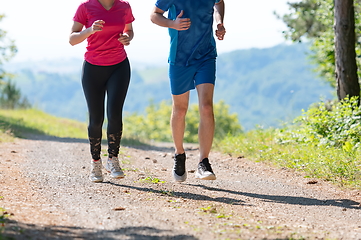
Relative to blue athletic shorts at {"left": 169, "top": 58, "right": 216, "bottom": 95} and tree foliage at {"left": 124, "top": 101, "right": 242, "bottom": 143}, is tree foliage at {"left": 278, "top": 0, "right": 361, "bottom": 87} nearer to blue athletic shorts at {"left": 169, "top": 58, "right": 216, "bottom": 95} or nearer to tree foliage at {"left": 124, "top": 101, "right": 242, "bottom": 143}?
blue athletic shorts at {"left": 169, "top": 58, "right": 216, "bottom": 95}

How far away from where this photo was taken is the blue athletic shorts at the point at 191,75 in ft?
17.7

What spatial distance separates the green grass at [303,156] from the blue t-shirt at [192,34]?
2.36 metres

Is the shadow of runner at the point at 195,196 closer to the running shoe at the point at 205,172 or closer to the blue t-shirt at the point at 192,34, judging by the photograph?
the running shoe at the point at 205,172

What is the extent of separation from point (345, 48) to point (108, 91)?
252 inches

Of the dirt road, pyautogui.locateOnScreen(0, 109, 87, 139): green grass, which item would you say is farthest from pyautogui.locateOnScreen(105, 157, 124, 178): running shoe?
pyautogui.locateOnScreen(0, 109, 87, 139): green grass

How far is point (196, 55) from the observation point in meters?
5.42

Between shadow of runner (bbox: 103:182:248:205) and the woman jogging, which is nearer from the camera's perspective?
shadow of runner (bbox: 103:182:248:205)

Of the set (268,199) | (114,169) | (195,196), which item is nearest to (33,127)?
(114,169)

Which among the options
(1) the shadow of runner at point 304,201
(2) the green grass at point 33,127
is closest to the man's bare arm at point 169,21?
(1) the shadow of runner at point 304,201

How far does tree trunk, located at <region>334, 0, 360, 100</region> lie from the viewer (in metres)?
10.1

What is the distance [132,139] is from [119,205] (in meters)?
8.78

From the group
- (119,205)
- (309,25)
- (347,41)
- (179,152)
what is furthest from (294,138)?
(309,25)

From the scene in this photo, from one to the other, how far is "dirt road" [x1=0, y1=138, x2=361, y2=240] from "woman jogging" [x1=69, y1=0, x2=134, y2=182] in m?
0.74

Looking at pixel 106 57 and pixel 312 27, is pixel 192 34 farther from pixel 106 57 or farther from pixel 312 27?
pixel 312 27
